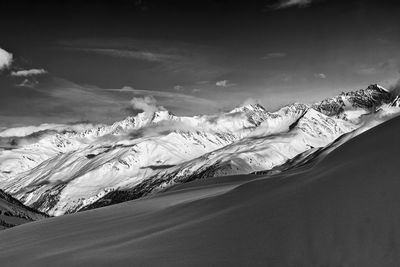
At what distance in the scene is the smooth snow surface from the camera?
898cm

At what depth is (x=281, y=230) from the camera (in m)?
10.6

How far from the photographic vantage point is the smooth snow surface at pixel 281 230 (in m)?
8.98

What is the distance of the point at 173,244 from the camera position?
1198 centimetres

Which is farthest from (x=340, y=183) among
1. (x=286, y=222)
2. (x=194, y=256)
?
(x=194, y=256)

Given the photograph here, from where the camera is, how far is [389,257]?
812 cm

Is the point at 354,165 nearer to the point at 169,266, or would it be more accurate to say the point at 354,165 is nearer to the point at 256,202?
the point at 256,202

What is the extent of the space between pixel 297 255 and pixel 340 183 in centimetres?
292

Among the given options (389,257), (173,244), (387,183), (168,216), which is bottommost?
(168,216)

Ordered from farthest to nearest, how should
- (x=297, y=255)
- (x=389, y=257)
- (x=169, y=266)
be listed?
(x=169, y=266)
(x=297, y=255)
(x=389, y=257)

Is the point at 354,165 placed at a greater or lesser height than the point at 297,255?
greater

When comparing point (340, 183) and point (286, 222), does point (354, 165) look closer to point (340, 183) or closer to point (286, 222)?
point (340, 183)

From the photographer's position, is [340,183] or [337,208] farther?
[340,183]

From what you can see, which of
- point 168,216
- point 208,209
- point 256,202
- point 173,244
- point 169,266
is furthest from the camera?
point 168,216

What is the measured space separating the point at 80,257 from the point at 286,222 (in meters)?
5.86
